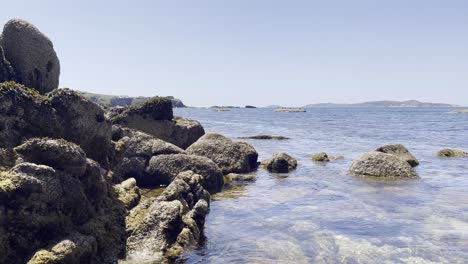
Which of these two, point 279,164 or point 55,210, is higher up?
point 55,210

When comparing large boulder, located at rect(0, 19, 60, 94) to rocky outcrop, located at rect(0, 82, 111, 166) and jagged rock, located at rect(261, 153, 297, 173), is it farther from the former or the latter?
A: jagged rock, located at rect(261, 153, 297, 173)

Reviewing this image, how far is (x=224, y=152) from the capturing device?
3388 cm

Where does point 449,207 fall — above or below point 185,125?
below

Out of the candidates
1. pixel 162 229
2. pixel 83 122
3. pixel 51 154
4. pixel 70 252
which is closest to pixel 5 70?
pixel 83 122

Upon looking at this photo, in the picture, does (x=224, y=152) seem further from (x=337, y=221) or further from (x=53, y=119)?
(x=53, y=119)

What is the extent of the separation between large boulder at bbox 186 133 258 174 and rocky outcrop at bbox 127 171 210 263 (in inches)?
548

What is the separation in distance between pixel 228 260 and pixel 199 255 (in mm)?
1061

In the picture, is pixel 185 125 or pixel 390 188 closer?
pixel 390 188

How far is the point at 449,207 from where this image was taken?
2328 cm

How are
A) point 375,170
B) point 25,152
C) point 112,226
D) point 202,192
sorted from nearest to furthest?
point 25,152, point 112,226, point 202,192, point 375,170

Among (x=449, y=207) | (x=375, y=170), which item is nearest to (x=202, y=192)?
(x=449, y=207)

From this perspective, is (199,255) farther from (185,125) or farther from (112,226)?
(185,125)

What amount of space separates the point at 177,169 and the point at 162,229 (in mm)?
10887

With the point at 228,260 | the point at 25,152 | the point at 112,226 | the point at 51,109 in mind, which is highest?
the point at 51,109
